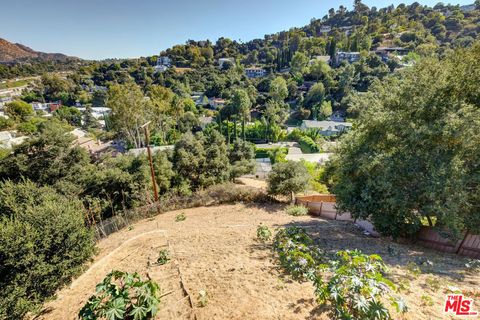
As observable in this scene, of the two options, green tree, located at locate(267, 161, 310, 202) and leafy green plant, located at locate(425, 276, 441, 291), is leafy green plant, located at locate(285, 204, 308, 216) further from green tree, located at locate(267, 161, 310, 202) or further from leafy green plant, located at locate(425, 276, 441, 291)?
leafy green plant, located at locate(425, 276, 441, 291)

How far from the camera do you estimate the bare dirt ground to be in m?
4.71

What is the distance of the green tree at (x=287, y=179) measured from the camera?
14008 mm

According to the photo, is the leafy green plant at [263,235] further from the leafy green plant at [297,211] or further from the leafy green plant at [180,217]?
the leafy green plant at [180,217]

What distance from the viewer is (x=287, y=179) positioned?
14.2 meters

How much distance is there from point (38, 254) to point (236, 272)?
5395mm

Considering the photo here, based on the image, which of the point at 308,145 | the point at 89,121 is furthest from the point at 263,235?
the point at 89,121

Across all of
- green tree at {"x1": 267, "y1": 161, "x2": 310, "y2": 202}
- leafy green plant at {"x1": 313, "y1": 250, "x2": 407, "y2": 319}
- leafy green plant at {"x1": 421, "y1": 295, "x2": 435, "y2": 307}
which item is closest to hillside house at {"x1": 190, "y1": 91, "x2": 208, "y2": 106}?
green tree at {"x1": 267, "y1": 161, "x2": 310, "y2": 202}

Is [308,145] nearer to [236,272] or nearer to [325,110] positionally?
[325,110]

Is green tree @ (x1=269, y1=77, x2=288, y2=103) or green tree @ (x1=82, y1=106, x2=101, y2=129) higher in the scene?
green tree @ (x1=269, y1=77, x2=288, y2=103)

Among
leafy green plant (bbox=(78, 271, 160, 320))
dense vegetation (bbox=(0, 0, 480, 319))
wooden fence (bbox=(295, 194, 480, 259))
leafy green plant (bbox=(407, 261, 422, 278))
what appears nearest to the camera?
leafy green plant (bbox=(78, 271, 160, 320))

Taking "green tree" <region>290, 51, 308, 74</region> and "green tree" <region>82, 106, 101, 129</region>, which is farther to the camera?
"green tree" <region>290, 51, 308, 74</region>

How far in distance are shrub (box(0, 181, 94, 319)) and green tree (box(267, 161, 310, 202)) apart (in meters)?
9.98

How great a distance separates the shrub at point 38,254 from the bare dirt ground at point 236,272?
0.83 meters

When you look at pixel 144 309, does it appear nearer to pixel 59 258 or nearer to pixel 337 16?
pixel 59 258
